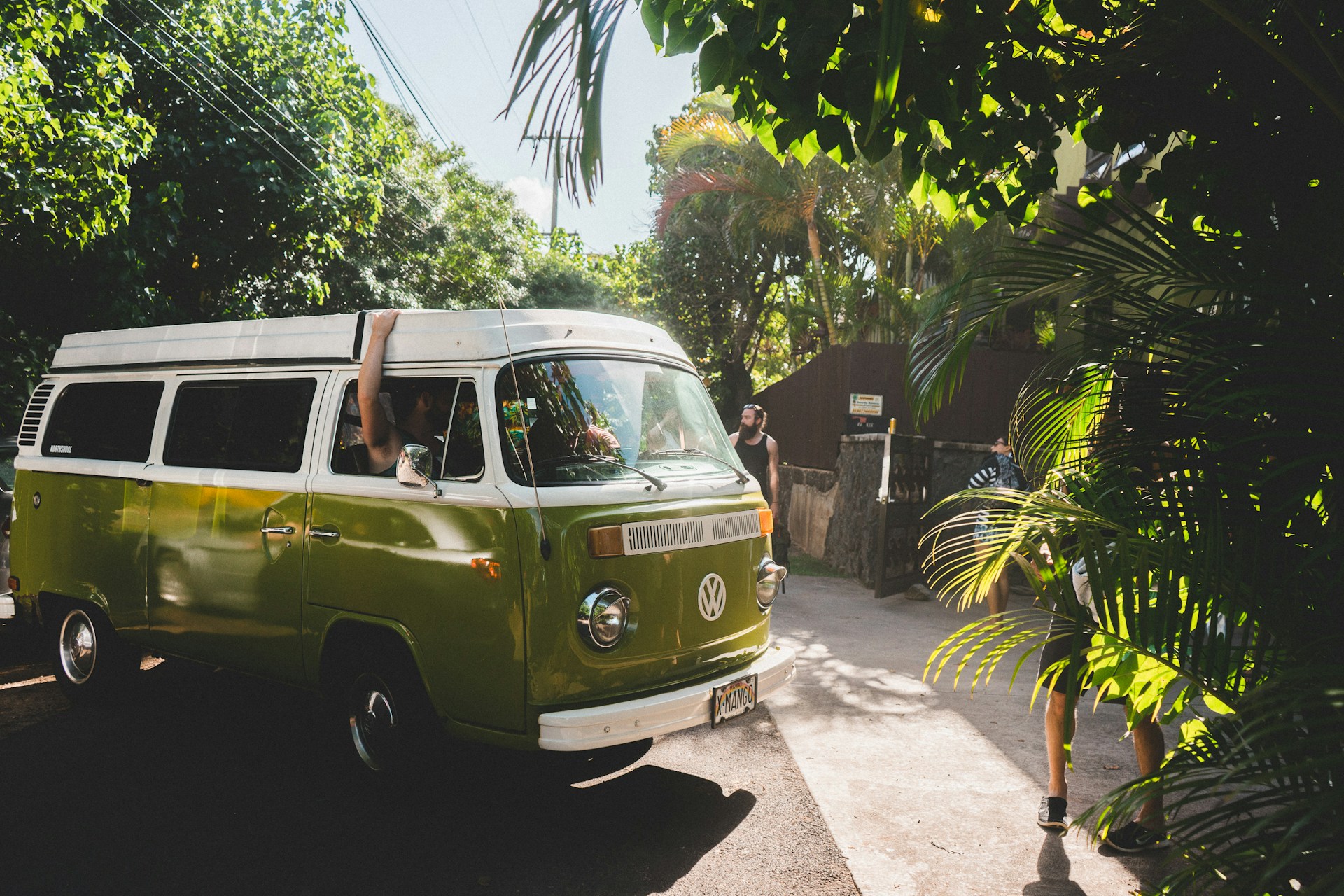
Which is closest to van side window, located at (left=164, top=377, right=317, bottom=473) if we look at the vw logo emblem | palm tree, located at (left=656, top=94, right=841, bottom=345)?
the vw logo emblem

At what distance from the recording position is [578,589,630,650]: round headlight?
3904mm

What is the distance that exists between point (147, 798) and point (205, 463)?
1.82 m

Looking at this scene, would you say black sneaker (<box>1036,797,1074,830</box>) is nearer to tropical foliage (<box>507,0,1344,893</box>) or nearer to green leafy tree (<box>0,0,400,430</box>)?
tropical foliage (<box>507,0,1344,893</box>)

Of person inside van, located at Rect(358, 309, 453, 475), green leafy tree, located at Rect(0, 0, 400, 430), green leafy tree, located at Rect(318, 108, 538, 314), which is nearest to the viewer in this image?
person inside van, located at Rect(358, 309, 453, 475)

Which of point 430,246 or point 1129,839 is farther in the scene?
point 430,246

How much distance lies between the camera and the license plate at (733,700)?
13.8 ft

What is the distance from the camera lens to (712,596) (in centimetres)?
445

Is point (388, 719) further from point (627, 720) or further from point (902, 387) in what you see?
point (902, 387)

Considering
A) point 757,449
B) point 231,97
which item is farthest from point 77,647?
point 231,97

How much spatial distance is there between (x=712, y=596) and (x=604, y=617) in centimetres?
70

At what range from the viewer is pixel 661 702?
13.1 feet

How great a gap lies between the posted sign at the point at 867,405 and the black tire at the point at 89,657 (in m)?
9.96

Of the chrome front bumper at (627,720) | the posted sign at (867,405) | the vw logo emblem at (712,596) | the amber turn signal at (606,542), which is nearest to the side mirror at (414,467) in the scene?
the amber turn signal at (606,542)

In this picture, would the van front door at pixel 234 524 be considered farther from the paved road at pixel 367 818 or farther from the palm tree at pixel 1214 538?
the palm tree at pixel 1214 538
